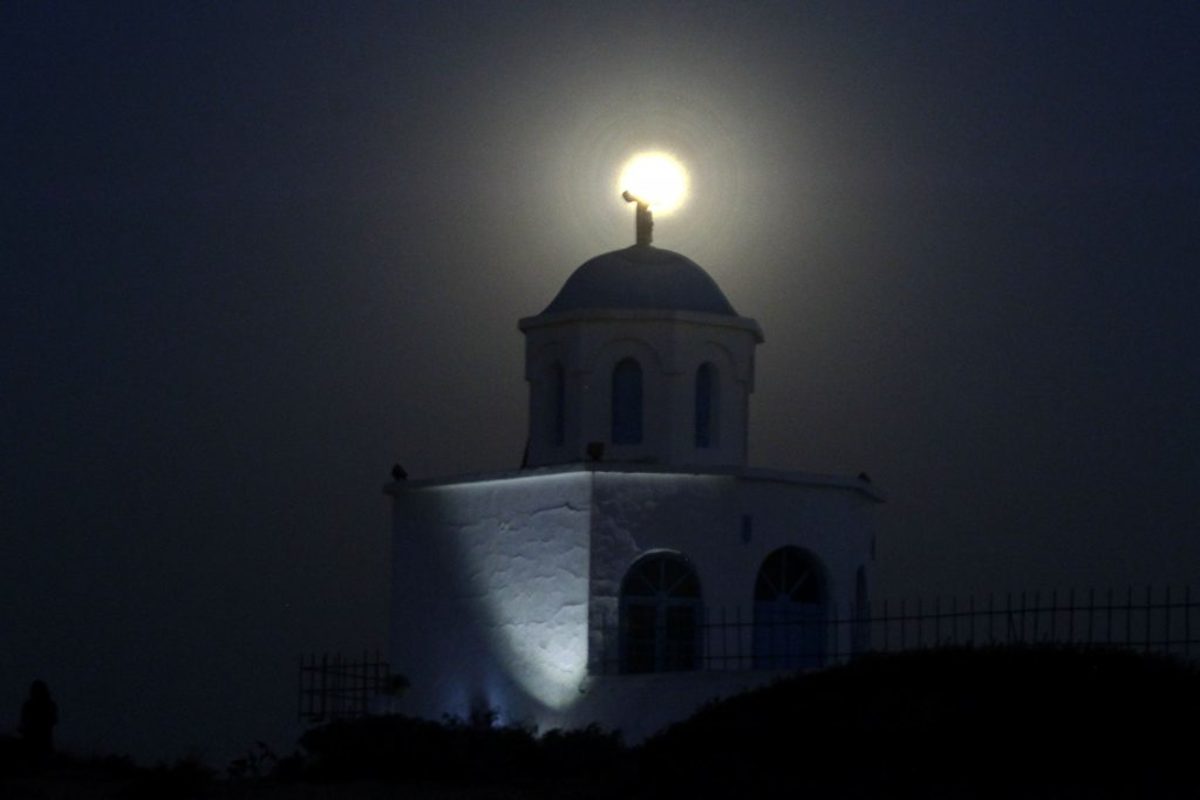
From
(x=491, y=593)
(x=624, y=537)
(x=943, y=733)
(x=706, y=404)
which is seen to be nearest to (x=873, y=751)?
(x=943, y=733)

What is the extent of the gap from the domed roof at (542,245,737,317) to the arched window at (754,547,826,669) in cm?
349

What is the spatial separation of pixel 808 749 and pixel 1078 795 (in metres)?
2.73

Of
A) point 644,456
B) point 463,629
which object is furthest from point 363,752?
point 644,456

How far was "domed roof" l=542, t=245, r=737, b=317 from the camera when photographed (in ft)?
98.7

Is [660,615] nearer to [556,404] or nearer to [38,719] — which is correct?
[556,404]

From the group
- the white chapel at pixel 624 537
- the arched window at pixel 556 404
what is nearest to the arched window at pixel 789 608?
the white chapel at pixel 624 537

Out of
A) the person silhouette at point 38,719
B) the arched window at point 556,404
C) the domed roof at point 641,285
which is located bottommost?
the person silhouette at point 38,719

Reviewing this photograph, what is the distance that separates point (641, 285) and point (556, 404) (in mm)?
1972

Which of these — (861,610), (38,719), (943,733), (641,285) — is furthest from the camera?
(861,610)

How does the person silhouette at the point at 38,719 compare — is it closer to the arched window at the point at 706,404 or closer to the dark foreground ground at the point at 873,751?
the dark foreground ground at the point at 873,751

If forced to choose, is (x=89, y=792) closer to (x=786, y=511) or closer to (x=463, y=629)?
(x=463, y=629)

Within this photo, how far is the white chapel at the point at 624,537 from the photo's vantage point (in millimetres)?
28109

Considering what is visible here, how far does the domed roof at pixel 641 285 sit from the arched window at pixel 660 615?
3629mm

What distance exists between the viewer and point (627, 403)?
30.0 m
